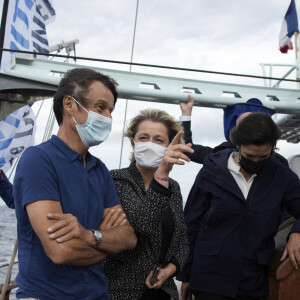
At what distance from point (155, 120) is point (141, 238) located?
722 millimetres

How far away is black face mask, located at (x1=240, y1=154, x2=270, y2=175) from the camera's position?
218 cm

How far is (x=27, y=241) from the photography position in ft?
4.65

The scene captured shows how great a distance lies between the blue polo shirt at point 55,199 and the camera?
4.42ft

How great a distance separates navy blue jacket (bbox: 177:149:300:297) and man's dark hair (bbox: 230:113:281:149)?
0.19m

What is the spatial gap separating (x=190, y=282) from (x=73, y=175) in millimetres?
1109

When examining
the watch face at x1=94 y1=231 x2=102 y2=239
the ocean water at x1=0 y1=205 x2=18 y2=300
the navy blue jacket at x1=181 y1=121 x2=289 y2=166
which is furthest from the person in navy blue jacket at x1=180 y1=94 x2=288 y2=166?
the ocean water at x1=0 y1=205 x2=18 y2=300

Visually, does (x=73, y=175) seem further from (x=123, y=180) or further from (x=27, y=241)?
(x=123, y=180)

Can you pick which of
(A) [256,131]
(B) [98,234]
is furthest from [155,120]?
(B) [98,234]

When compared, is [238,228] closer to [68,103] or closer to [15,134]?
[68,103]

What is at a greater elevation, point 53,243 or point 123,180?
point 123,180

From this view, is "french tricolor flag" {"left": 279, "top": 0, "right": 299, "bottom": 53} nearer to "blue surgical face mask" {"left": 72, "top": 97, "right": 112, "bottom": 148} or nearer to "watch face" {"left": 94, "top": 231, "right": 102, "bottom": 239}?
"blue surgical face mask" {"left": 72, "top": 97, "right": 112, "bottom": 148}

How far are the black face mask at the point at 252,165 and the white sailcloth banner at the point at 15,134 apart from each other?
3064mm

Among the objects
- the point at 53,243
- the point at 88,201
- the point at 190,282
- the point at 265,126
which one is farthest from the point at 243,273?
the point at 53,243

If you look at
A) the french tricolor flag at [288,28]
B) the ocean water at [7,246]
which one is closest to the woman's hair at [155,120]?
the french tricolor flag at [288,28]
